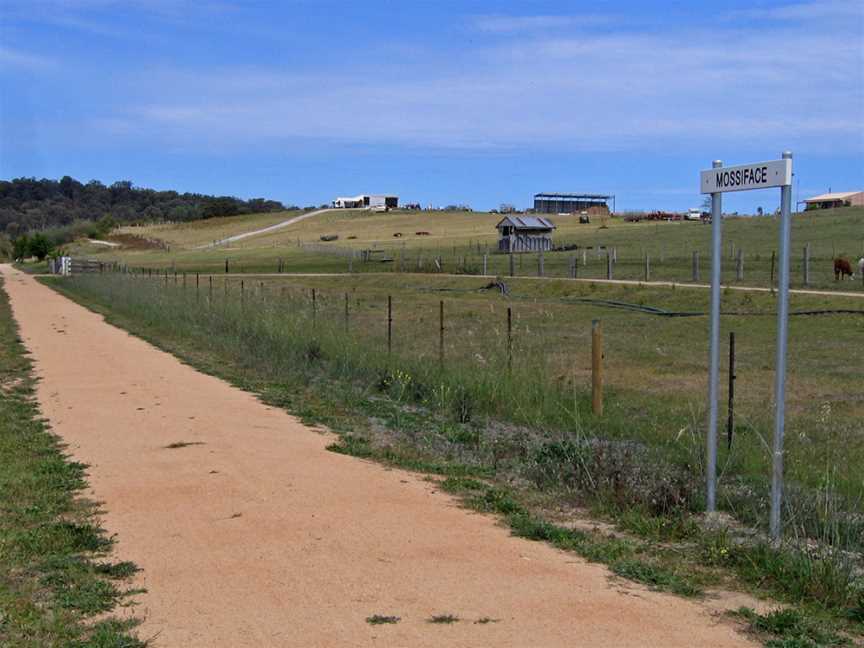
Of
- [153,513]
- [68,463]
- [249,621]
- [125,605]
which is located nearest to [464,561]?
[249,621]

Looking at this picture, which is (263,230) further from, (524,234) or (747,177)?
(747,177)

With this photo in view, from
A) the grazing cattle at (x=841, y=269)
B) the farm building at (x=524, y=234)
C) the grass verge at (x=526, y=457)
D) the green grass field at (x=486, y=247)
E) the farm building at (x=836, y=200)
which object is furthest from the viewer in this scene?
the farm building at (x=836, y=200)

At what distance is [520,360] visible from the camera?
15641 mm

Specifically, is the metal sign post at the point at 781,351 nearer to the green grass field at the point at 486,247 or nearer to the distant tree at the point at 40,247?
the green grass field at the point at 486,247

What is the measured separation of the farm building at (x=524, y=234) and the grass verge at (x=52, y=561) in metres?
71.3

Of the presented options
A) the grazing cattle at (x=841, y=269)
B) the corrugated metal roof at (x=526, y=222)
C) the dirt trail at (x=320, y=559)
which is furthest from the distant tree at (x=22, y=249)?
the dirt trail at (x=320, y=559)

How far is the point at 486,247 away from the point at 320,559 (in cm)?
8000

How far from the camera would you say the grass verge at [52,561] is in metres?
5.40

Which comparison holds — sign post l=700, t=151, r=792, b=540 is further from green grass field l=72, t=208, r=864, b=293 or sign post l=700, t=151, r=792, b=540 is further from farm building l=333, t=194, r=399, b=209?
farm building l=333, t=194, r=399, b=209

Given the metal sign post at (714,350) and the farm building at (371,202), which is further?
the farm building at (371,202)

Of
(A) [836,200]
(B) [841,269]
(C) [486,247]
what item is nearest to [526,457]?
(B) [841,269]

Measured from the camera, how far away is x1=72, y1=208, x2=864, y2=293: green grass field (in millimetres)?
53938

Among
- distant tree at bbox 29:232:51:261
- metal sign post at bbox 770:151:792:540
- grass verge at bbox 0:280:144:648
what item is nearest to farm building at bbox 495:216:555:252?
distant tree at bbox 29:232:51:261

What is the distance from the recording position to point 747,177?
6.86m
